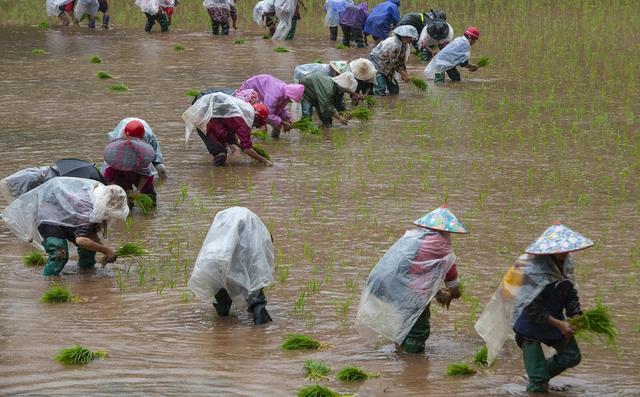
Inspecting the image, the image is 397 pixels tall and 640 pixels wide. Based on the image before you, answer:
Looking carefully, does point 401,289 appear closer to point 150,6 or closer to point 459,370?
point 459,370

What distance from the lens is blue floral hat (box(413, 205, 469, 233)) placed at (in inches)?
257

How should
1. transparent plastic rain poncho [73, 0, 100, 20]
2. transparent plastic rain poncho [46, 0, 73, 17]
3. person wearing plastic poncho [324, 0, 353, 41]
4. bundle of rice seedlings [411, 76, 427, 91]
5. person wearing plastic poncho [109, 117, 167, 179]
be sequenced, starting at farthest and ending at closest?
transparent plastic rain poncho [46, 0, 73, 17]
transparent plastic rain poncho [73, 0, 100, 20]
person wearing plastic poncho [324, 0, 353, 41]
bundle of rice seedlings [411, 76, 427, 91]
person wearing plastic poncho [109, 117, 167, 179]

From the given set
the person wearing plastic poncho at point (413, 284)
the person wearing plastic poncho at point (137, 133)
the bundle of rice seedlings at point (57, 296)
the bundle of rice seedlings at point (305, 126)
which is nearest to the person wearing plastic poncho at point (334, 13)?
the bundle of rice seedlings at point (305, 126)

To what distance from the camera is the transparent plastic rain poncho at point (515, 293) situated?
19.7 feet

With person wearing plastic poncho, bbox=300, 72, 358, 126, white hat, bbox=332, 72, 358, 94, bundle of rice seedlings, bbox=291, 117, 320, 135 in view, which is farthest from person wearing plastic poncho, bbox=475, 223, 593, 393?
white hat, bbox=332, 72, 358, 94

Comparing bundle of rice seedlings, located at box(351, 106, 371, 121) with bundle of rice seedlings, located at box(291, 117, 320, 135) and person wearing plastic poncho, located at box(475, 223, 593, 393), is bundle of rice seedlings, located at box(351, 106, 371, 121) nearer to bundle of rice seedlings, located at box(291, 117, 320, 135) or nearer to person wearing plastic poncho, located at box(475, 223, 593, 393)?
bundle of rice seedlings, located at box(291, 117, 320, 135)

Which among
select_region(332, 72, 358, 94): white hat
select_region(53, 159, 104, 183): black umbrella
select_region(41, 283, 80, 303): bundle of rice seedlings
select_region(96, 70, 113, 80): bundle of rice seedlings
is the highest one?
select_region(332, 72, 358, 94): white hat

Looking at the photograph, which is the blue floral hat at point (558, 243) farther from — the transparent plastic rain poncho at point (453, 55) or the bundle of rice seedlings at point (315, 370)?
the transparent plastic rain poncho at point (453, 55)

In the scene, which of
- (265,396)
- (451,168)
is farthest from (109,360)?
(451,168)

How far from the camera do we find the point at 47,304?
300 inches

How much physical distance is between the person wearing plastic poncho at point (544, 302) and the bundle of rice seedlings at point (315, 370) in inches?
40.9

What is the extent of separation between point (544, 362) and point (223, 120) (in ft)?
20.5

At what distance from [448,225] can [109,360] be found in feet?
6.98

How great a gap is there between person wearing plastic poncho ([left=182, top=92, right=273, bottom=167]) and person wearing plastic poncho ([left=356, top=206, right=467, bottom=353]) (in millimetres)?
5048
